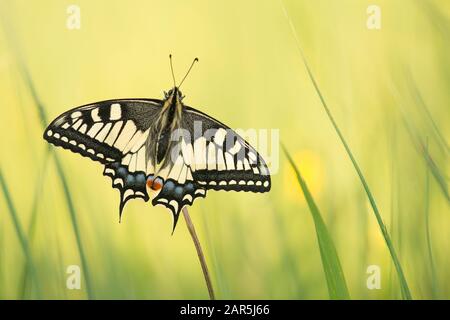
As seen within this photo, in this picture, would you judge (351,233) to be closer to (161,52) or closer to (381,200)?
(381,200)

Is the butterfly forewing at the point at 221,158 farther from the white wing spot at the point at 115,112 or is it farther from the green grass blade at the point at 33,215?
Answer: the green grass blade at the point at 33,215

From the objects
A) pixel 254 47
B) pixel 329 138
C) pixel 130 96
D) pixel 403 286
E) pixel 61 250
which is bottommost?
pixel 403 286

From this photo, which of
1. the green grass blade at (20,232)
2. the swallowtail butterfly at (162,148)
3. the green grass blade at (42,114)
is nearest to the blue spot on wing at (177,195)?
the swallowtail butterfly at (162,148)

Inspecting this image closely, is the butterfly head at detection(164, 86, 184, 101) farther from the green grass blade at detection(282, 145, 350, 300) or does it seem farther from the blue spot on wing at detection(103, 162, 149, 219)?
the green grass blade at detection(282, 145, 350, 300)

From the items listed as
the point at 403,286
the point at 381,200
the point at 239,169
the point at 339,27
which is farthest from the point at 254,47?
the point at 403,286

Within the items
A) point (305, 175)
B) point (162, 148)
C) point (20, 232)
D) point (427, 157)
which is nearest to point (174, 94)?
point (162, 148)

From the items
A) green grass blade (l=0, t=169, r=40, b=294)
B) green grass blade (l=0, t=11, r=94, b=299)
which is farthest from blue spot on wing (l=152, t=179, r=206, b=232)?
green grass blade (l=0, t=169, r=40, b=294)
